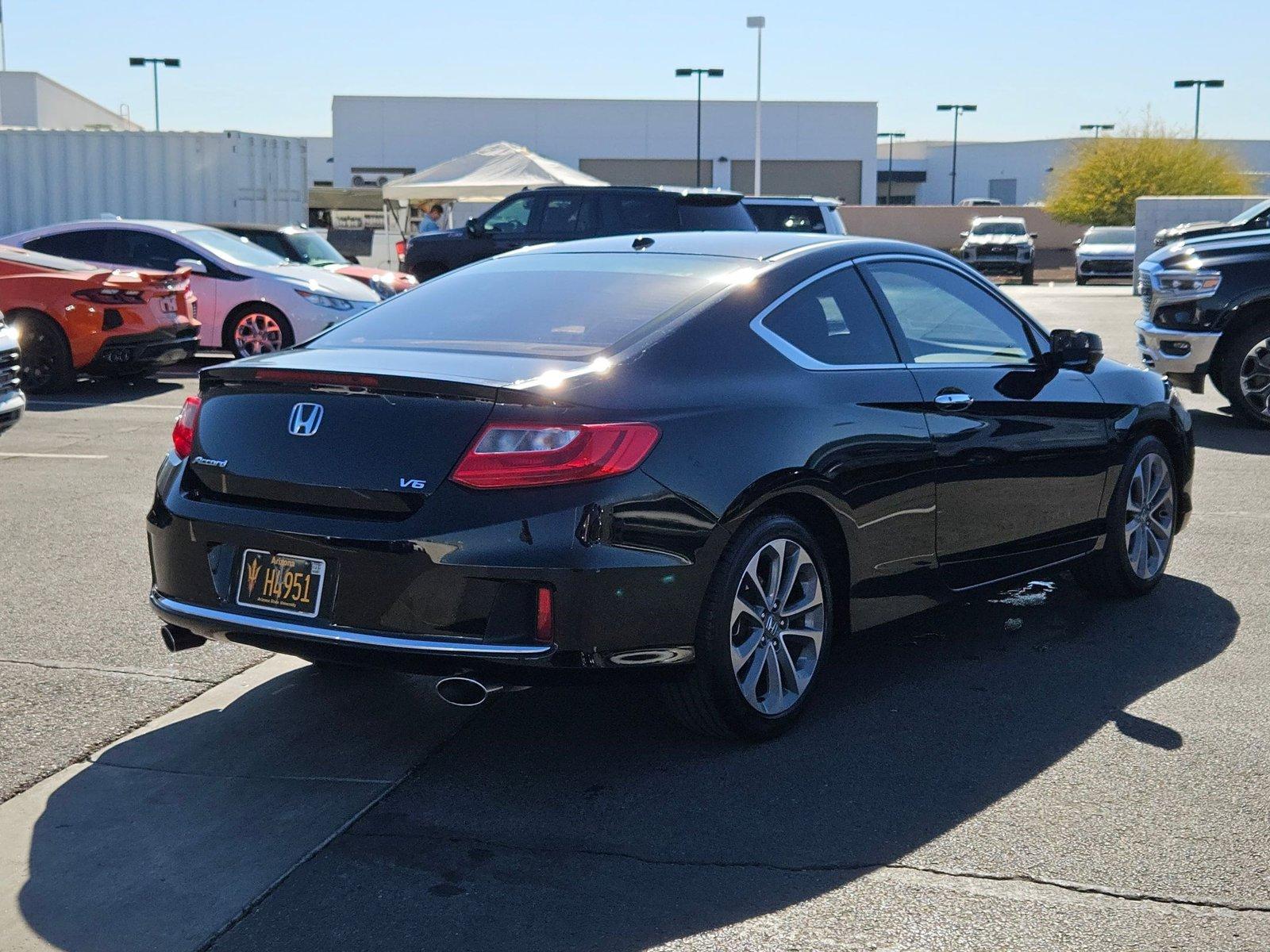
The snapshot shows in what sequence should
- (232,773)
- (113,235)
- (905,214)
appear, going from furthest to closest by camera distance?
(905,214) < (113,235) < (232,773)

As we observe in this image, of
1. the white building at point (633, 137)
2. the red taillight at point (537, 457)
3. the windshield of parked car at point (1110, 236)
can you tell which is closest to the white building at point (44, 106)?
the white building at point (633, 137)

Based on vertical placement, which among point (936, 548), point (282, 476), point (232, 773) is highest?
point (282, 476)

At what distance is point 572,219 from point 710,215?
207 cm

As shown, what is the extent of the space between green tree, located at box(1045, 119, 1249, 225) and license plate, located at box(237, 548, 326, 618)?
52173 mm

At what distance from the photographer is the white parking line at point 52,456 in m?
10.4

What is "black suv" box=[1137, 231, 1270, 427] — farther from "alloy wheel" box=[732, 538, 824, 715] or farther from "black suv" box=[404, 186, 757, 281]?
"alloy wheel" box=[732, 538, 824, 715]

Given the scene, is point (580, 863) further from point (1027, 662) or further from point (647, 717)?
point (1027, 662)

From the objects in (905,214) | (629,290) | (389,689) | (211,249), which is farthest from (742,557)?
(905,214)

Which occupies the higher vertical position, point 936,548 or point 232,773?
point 936,548

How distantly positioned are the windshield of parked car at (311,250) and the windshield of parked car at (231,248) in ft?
3.95

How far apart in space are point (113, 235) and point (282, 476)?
43.1ft

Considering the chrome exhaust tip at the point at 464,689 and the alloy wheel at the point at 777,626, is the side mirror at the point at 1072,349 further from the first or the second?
the chrome exhaust tip at the point at 464,689

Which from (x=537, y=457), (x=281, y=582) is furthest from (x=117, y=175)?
(x=537, y=457)

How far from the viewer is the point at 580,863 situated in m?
3.85
